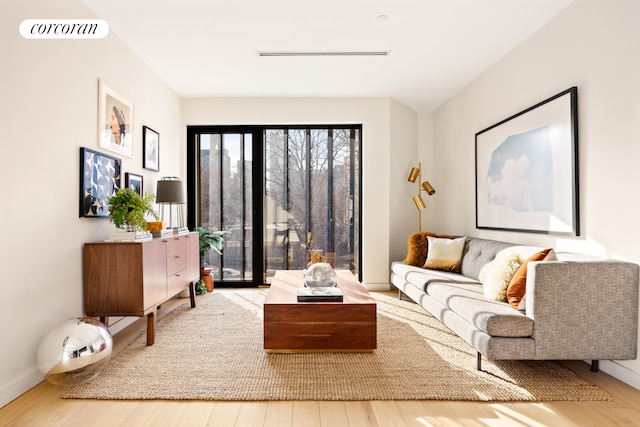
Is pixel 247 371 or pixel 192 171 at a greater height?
pixel 192 171

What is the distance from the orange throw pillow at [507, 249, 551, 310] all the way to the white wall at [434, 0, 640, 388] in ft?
1.24

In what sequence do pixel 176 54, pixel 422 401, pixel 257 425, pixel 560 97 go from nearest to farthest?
pixel 257 425
pixel 422 401
pixel 560 97
pixel 176 54

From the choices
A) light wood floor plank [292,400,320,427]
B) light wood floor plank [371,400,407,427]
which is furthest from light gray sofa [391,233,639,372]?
light wood floor plank [292,400,320,427]

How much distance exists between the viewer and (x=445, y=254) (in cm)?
426

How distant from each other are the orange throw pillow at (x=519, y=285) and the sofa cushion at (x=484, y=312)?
59mm

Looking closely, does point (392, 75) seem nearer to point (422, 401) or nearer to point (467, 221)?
point (467, 221)

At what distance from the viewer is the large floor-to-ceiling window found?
5320mm

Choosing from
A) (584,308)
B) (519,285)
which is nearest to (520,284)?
(519,285)

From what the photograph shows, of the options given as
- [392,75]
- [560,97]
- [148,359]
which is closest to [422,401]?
[148,359]

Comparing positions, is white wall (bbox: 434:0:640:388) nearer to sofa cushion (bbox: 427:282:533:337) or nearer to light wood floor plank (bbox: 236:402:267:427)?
sofa cushion (bbox: 427:282:533:337)

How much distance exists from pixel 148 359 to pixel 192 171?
10.0 ft

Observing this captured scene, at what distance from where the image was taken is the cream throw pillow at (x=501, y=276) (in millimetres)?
2803

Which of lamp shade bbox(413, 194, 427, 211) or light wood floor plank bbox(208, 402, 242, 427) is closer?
light wood floor plank bbox(208, 402, 242, 427)

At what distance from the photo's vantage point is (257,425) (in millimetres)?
1923
